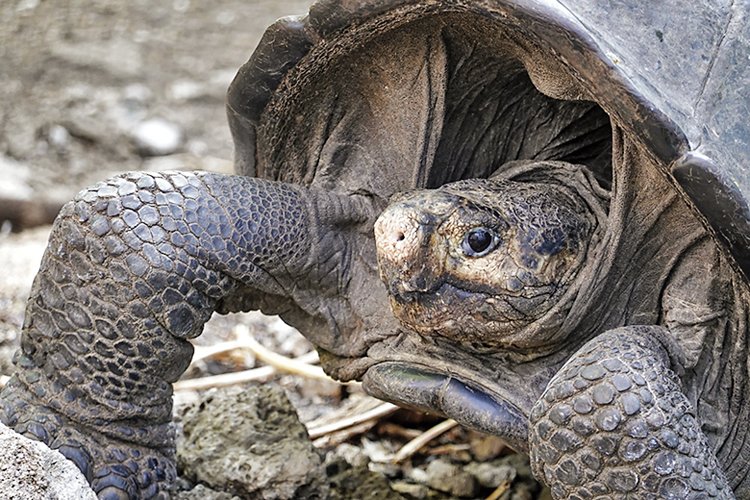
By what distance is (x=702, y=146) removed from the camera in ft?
6.89

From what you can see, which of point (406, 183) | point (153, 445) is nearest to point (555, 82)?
point (406, 183)

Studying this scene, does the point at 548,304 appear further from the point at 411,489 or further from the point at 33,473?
the point at 33,473

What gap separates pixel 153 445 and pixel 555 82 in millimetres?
1186

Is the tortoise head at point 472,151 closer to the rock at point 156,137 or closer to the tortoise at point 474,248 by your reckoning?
the tortoise at point 474,248

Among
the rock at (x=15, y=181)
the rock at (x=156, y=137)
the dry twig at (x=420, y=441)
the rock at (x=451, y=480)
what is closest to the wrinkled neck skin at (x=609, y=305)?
the rock at (x=451, y=480)

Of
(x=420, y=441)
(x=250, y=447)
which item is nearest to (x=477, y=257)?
(x=250, y=447)

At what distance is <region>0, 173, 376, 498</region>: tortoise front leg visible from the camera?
251cm

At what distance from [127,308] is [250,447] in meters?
0.63

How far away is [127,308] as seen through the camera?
2.50 metres

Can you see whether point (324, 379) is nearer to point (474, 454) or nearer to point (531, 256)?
point (474, 454)

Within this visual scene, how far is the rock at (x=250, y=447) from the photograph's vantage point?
2818 mm

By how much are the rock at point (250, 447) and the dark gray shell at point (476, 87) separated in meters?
0.63

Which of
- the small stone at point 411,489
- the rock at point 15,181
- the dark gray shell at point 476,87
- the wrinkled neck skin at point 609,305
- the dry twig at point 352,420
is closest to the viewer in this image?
the dark gray shell at point 476,87

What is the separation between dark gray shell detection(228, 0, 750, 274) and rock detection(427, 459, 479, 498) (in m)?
0.86
